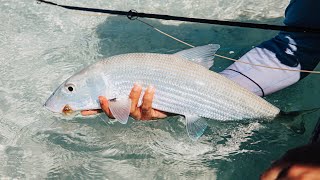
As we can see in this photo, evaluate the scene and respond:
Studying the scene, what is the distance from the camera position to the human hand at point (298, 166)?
1.18 m

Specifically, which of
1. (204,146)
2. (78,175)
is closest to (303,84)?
(204,146)

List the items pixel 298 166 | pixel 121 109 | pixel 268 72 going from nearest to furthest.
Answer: pixel 298 166 < pixel 121 109 < pixel 268 72

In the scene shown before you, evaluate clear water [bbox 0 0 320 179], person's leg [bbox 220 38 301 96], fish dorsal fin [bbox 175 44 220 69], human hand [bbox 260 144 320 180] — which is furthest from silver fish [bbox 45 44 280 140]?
human hand [bbox 260 144 320 180]

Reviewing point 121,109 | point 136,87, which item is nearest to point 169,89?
point 136,87

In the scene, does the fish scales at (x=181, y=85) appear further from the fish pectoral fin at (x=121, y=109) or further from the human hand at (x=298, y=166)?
the human hand at (x=298, y=166)

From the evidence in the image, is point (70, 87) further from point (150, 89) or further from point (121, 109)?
point (150, 89)

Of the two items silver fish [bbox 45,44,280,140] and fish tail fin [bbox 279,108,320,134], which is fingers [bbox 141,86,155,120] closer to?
silver fish [bbox 45,44,280,140]

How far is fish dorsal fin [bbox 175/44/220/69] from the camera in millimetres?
2389

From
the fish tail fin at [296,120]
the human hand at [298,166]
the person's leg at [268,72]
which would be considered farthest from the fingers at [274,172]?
the person's leg at [268,72]

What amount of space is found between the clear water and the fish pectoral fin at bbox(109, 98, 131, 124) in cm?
42

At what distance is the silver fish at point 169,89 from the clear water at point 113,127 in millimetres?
258

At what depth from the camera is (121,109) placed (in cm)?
230

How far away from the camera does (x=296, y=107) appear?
2.88 meters

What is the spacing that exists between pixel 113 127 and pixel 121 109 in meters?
0.61
